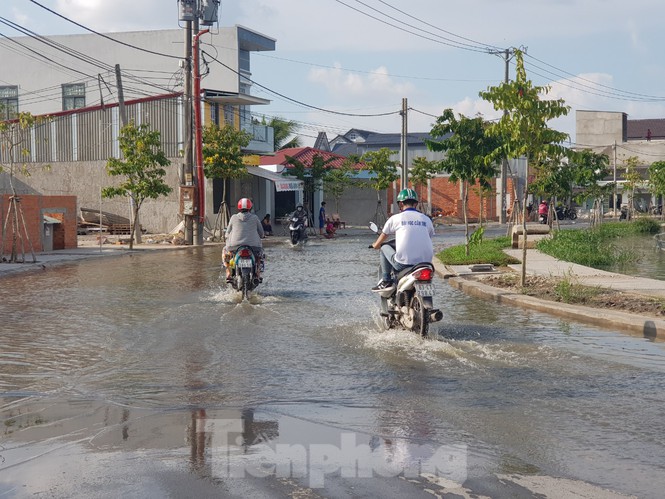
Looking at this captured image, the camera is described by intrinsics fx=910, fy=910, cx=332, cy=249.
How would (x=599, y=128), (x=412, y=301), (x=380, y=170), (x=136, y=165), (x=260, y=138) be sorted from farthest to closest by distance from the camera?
(x=599, y=128) < (x=380, y=170) < (x=260, y=138) < (x=136, y=165) < (x=412, y=301)

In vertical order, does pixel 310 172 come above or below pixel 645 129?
below

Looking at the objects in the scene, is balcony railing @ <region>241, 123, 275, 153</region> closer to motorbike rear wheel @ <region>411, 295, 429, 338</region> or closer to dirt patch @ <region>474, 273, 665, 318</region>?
dirt patch @ <region>474, 273, 665, 318</region>

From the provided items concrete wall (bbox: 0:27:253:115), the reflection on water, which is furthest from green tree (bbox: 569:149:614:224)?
concrete wall (bbox: 0:27:253:115)

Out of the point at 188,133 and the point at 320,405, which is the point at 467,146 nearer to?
the point at 188,133

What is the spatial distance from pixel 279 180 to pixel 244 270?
3350 cm

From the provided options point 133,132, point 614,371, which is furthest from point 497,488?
point 133,132

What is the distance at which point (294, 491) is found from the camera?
499 centimetres

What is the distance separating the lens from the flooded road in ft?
17.2

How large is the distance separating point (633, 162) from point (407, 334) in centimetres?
5736

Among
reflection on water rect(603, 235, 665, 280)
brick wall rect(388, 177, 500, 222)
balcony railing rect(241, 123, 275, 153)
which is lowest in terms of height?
reflection on water rect(603, 235, 665, 280)

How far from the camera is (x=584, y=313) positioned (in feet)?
40.3

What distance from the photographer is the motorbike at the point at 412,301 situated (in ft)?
33.4

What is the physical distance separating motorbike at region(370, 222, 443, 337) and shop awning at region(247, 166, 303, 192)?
118 ft

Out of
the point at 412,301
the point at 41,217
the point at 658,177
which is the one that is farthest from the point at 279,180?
the point at 412,301
